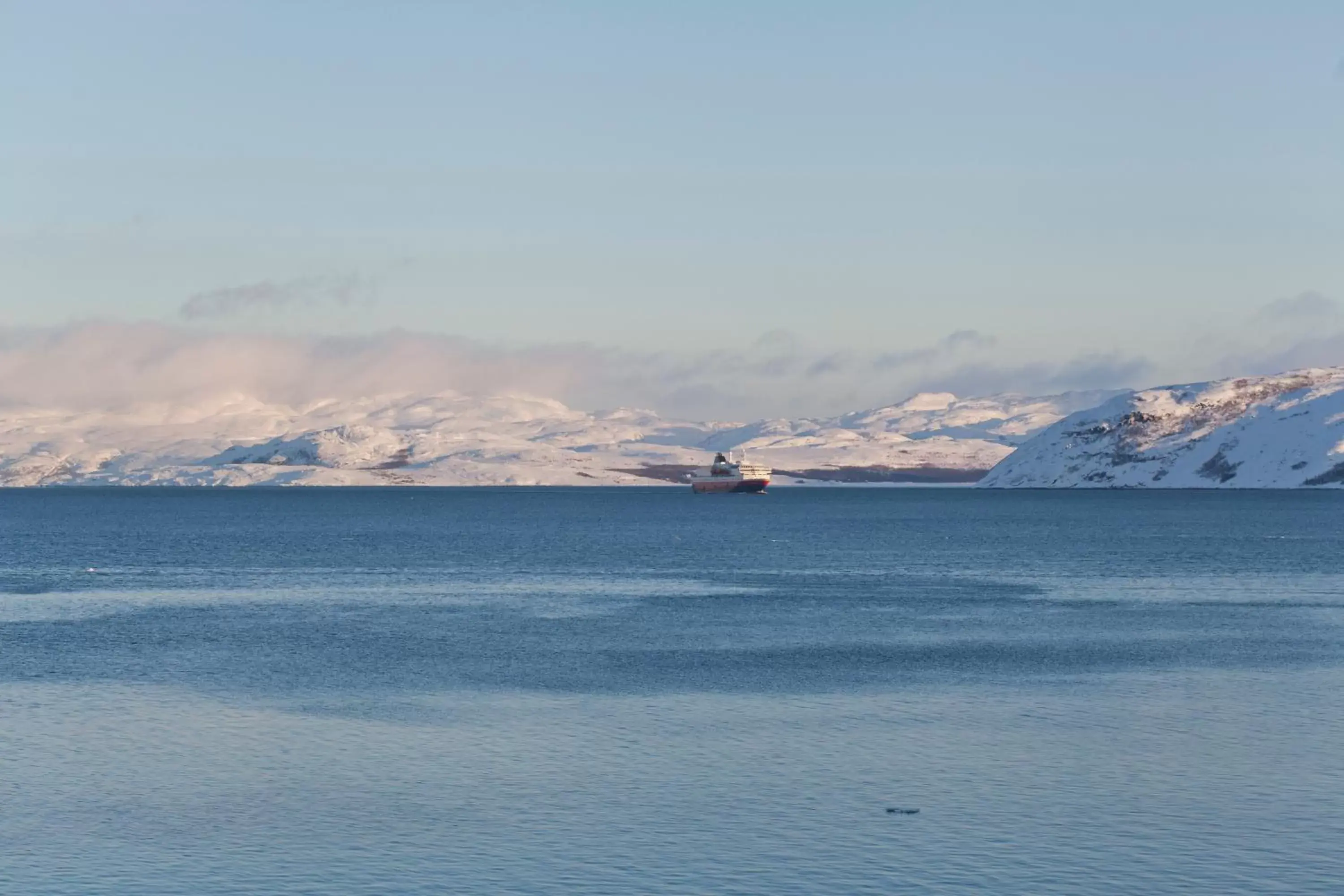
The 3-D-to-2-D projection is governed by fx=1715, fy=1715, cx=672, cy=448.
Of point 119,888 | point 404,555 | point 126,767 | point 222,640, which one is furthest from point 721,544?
point 119,888

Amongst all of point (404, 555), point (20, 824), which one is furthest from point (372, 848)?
point (404, 555)

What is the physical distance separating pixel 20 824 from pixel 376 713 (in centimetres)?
1676

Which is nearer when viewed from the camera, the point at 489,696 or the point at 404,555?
the point at 489,696

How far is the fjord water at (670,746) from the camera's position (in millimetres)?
34562

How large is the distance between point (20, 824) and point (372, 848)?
28.0 feet

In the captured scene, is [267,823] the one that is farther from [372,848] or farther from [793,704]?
[793,704]

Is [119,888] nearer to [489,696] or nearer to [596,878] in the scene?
[596,878]

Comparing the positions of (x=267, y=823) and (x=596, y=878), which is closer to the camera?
(x=596, y=878)

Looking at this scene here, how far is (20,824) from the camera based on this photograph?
125 ft

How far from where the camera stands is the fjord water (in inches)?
1361

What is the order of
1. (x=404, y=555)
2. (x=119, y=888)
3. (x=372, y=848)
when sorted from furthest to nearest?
1. (x=404, y=555)
2. (x=372, y=848)
3. (x=119, y=888)

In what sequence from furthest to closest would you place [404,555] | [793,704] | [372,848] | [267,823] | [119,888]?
[404,555] < [793,704] < [267,823] < [372,848] < [119,888]

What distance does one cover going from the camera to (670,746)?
47.8 m

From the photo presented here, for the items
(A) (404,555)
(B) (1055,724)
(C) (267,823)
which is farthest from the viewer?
(A) (404,555)
